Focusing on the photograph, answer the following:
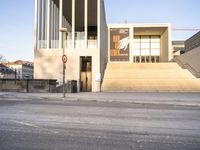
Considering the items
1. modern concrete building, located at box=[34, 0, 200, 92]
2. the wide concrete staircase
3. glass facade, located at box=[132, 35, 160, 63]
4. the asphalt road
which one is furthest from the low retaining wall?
glass facade, located at box=[132, 35, 160, 63]

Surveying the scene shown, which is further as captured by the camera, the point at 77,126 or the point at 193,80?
the point at 193,80

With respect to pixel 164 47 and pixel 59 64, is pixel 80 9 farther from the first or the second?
pixel 164 47

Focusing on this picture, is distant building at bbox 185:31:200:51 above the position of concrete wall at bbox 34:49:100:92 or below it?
above

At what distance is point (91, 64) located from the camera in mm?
31625

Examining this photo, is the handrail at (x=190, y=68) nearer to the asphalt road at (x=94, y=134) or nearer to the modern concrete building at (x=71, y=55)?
the modern concrete building at (x=71, y=55)

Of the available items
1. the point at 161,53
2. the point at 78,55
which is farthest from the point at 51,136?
the point at 161,53

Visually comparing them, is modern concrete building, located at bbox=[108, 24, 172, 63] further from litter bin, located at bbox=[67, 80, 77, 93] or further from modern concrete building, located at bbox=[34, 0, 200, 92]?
litter bin, located at bbox=[67, 80, 77, 93]

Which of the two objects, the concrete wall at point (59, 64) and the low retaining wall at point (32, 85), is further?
the concrete wall at point (59, 64)

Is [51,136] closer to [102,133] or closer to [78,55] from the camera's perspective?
[102,133]

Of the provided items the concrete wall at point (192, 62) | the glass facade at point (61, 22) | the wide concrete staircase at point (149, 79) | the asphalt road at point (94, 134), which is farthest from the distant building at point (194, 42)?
the asphalt road at point (94, 134)

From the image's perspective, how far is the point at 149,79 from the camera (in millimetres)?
35125

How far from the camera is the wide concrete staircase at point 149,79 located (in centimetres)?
3120

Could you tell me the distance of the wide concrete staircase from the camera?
1228 inches

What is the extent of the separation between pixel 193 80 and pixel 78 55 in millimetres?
13463
